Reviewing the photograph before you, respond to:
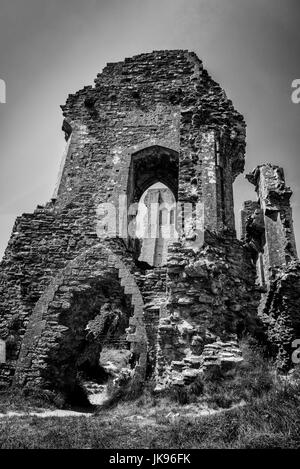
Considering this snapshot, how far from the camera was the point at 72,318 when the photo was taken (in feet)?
26.7

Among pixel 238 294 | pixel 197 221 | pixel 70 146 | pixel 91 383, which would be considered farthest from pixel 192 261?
pixel 91 383

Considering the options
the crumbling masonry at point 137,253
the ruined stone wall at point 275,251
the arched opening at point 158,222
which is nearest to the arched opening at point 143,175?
the crumbling masonry at point 137,253

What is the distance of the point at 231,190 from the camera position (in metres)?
9.16

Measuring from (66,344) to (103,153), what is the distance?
223 inches

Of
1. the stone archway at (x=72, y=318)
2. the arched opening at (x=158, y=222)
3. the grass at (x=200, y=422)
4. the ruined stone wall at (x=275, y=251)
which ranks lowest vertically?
the grass at (x=200, y=422)

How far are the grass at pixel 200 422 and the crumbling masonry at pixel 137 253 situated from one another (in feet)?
1.38

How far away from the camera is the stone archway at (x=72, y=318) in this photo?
24.1 ft

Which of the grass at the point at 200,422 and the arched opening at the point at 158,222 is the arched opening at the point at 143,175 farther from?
the arched opening at the point at 158,222

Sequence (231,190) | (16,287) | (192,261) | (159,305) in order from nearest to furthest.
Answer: (192,261), (159,305), (16,287), (231,190)

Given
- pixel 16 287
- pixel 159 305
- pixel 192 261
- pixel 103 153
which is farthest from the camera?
pixel 103 153

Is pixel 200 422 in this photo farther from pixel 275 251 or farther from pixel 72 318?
pixel 275 251

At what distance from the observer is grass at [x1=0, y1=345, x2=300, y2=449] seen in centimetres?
336
